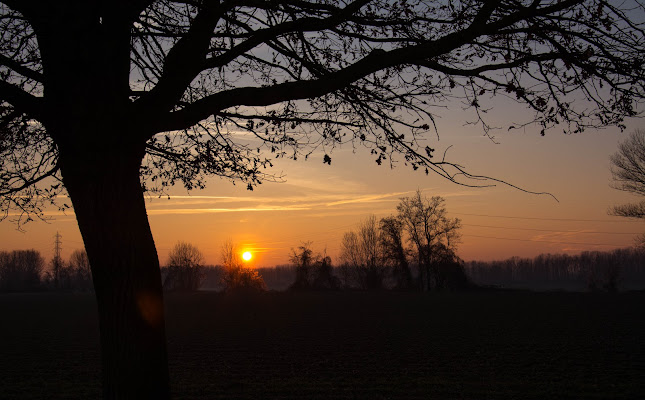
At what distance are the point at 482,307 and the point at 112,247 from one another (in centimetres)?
3846

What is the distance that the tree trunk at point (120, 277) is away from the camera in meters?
3.20

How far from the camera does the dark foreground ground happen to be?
12414 millimetres

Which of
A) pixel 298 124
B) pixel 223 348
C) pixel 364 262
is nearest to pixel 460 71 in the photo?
pixel 298 124

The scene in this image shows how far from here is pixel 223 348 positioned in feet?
66.7

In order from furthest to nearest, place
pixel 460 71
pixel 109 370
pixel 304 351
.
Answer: pixel 304 351, pixel 460 71, pixel 109 370

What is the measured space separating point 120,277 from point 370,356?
15.6 metres

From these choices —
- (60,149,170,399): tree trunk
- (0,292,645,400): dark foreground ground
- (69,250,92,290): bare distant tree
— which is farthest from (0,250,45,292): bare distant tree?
(60,149,170,399): tree trunk

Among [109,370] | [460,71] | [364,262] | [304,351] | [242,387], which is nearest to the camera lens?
[109,370]

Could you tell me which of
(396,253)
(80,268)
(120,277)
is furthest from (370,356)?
(80,268)

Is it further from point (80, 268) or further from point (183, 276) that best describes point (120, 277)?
point (80, 268)

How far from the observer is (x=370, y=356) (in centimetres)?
1756

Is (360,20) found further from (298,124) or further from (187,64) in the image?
(187,64)

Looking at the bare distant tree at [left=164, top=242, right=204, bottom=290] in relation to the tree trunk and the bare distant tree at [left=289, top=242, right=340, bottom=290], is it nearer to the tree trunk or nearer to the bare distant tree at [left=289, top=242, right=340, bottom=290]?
the bare distant tree at [left=289, top=242, right=340, bottom=290]

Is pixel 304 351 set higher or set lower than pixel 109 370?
lower
